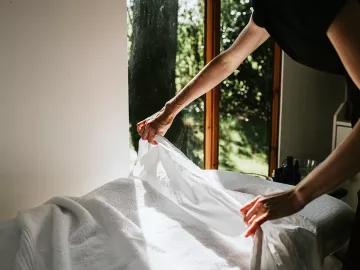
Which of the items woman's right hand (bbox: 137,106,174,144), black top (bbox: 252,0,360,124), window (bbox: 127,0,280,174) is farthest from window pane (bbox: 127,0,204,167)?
black top (bbox: 252,0,360,124)

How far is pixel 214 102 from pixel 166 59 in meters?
0.38

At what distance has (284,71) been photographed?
2.39m

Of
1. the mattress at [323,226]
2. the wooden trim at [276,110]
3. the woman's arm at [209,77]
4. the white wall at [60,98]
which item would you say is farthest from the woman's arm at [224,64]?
the wooden trim at [276,110]

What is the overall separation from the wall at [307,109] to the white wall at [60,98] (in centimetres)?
101

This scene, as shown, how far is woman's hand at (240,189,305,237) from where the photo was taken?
2.98ft

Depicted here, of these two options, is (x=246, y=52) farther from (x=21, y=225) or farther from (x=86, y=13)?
(x=21, y=225)

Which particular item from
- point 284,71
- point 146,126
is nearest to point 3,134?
point 146,126

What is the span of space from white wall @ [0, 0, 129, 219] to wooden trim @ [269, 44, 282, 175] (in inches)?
38.4

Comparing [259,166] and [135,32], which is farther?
[259,166]

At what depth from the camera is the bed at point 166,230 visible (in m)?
0.94

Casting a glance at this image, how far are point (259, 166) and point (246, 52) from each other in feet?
4.38

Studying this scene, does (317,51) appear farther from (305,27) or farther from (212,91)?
(212,91)

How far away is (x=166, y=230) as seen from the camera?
1111 mm

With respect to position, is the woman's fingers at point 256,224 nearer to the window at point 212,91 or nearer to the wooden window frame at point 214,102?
the window at point 212,91
